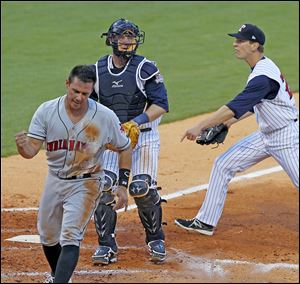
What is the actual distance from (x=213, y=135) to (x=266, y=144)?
488mm

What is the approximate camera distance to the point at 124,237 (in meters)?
8.82

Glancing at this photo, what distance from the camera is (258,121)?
8617mm

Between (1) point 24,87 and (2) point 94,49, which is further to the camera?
(2) point 94,49

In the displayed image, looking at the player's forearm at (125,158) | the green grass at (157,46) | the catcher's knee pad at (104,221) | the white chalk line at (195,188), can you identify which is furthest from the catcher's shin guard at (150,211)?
the green grass at (157,46)

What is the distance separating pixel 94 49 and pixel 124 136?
12.9 meters

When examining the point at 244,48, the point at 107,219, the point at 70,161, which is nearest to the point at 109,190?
the point at 107,219

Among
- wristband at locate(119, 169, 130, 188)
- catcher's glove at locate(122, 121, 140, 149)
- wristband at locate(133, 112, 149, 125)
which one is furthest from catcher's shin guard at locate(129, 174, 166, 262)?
wristband at locate(119, 169, 130, 188)

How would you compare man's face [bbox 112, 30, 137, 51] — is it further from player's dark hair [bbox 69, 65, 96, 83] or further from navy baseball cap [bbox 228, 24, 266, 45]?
player's dark hair [bbox 69, 65, 96, 83]

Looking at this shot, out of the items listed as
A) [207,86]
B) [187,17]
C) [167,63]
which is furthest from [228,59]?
[187,17]

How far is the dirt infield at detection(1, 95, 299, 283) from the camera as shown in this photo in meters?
7.55

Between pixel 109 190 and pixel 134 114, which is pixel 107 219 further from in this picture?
pixel 134 114

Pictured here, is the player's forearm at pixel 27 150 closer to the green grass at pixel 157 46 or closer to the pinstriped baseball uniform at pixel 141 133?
the pinstriped baseball uniform at pixel 141 133

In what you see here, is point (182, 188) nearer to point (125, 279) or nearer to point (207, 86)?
point (125, 279)

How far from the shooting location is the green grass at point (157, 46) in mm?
15648
